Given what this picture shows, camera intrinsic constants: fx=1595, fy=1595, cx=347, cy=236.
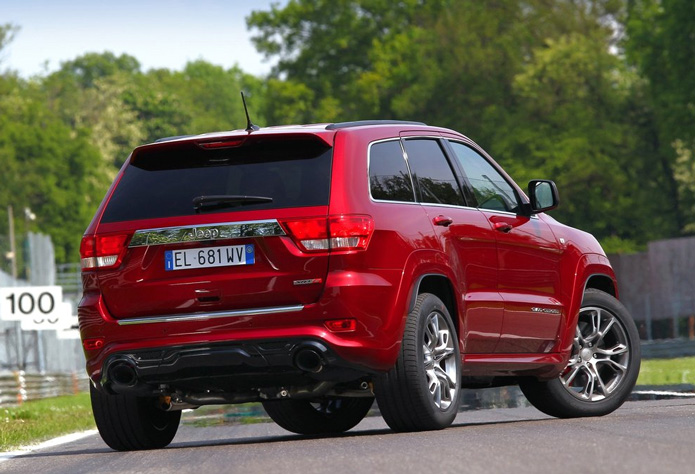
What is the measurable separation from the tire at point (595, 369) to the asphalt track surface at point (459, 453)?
0.23 metres

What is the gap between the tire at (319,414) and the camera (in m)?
11.3

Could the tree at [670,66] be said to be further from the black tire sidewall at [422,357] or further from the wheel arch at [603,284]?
the black tire sidewall at [422,357]

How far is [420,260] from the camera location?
376 inches

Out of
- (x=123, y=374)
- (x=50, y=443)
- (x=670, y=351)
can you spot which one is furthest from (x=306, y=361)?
(x=670, y=351)

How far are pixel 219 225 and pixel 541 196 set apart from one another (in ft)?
9.47

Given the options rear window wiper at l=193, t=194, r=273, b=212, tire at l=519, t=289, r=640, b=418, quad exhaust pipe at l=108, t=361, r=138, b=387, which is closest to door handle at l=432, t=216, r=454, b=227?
rear window wiper at l=193, t=194, r=273, b=212

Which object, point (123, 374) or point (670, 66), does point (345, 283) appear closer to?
point (123, 374)

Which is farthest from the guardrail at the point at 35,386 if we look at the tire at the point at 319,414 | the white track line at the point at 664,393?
the tire at the point at 319,414

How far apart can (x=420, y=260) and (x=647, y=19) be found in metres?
50.6

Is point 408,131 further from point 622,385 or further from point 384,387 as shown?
point 622,385

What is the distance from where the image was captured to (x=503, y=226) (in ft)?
35.0

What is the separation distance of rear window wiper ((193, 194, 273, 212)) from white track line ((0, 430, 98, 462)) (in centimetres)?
256

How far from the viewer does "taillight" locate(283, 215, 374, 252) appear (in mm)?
9086

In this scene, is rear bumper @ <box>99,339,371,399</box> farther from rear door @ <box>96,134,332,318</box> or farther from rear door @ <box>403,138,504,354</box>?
rear door @ <box>403,138,504,354</box>
